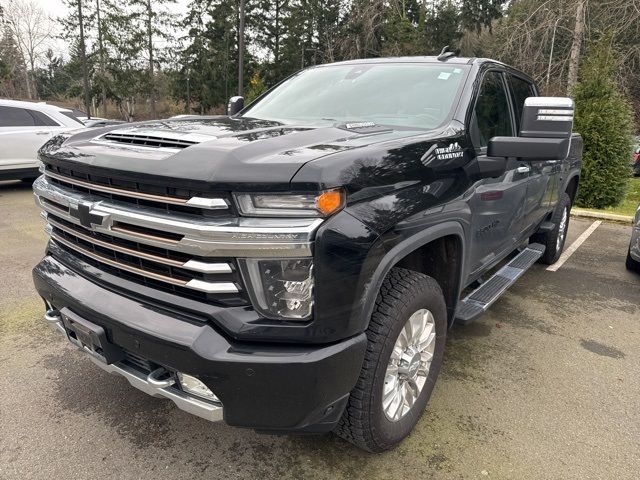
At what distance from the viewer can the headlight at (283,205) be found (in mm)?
1750

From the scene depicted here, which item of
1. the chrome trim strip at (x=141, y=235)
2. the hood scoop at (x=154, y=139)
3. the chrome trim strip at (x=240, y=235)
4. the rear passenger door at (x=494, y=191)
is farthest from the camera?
the rear passenger door at (x=494, y=191)

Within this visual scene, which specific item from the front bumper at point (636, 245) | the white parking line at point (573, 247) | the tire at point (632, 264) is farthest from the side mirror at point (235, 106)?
the tire at point (632, 264)

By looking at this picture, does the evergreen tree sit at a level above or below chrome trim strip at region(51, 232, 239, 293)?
above

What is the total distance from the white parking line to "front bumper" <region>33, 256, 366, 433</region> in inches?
175

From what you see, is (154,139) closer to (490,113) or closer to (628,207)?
(490,113)

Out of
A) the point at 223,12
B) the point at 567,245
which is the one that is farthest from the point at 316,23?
the point at 567,245

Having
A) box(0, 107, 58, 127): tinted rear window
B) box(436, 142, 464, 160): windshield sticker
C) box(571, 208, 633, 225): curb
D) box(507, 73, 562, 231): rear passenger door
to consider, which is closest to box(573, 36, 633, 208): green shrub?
box(571, 208, 633, 225): curb

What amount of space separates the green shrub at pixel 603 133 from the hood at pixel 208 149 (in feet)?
28.3

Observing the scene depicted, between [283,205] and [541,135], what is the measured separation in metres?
1.66

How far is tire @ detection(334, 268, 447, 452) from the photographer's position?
80.9 inches

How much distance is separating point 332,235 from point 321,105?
1755 mm

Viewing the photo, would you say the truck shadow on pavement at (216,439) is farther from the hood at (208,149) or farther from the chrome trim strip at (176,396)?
the hood at (208,149)

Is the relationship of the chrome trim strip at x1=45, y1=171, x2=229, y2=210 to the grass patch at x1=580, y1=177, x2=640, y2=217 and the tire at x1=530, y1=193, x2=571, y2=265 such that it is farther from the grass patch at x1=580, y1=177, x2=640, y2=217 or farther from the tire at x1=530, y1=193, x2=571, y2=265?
the grass patch at x1=580, y1=177, x2=640, y2=217

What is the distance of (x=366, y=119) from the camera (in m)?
3.02
